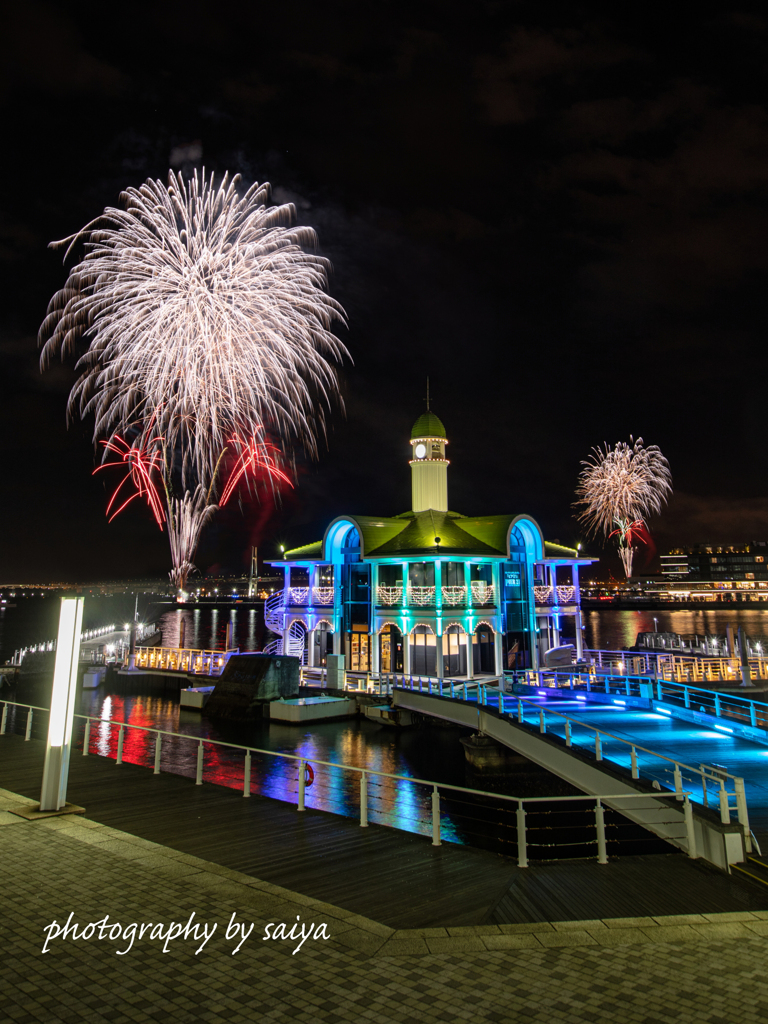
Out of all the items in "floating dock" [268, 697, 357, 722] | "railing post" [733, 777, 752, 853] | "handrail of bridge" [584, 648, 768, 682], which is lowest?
"floating dock" [268, 697, 357, 722]

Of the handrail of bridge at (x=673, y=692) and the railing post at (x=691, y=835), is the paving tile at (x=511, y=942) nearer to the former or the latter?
the railing post at (x=691, y=835)

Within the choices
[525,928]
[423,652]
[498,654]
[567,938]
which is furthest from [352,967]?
[498,654]

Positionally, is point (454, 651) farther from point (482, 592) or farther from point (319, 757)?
point (319, 757)

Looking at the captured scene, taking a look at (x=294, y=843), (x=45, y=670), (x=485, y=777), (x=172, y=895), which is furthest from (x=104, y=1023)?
(x=45, y=670)

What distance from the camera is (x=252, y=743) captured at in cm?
2431

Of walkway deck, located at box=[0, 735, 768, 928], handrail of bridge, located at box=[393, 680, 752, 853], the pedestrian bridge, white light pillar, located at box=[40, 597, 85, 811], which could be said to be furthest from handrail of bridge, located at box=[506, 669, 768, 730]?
white light pillar, located at box=[40, 597, 85, 811]

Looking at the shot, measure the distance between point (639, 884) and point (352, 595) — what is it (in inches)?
1078

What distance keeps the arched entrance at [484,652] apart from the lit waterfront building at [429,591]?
0.05 metres

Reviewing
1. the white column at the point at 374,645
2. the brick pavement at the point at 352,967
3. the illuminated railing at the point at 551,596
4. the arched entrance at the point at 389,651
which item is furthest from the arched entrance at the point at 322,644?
the brick pavement at the point at 352,967

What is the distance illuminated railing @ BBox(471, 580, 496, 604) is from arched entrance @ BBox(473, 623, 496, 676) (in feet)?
4.30

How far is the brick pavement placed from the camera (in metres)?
5.12

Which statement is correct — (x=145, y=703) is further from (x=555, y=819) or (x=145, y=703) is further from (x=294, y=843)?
(x=294, y=843)

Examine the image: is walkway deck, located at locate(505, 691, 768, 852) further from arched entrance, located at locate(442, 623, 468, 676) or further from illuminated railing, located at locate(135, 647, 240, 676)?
illuminated railing, located at locate(135, 647, 240, 676)

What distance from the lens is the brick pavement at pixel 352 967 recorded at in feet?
16.8
